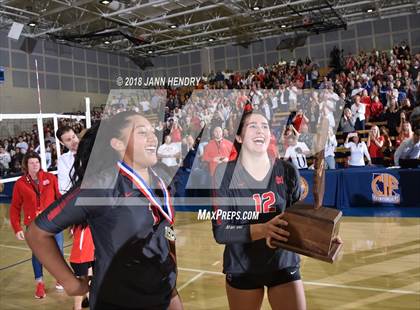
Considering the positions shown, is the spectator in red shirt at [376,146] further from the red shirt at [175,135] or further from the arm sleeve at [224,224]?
the arm sleeve at [224,224]

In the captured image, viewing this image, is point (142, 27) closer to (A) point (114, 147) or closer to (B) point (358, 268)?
(B) point (358, 268)

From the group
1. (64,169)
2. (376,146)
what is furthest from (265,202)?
(376,146)

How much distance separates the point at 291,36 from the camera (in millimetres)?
21375

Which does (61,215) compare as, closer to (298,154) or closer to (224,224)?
(224,224)

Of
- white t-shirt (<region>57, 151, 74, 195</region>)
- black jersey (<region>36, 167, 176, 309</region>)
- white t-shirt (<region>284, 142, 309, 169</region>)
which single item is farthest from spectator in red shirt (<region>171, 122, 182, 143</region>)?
black jersey (<region>36, 167, 176, 309</region>)

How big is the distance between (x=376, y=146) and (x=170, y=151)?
4.04 meters

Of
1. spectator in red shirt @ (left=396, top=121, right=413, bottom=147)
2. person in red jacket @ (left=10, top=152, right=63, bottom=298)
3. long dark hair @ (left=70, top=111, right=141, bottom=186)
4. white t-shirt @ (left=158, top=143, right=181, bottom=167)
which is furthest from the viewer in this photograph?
white t-shirt @ (left=158, top=143, right=181, bottom=167)

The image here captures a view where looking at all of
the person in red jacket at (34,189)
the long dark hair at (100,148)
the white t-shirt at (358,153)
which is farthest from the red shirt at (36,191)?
the white t-shirt at (358,153)

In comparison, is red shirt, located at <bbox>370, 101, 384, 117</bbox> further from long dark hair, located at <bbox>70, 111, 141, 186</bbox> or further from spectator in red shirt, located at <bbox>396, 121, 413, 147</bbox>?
long dark hair, located at <bbox>70, 111, 141, 186</bbox>

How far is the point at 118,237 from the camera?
130 centimetres

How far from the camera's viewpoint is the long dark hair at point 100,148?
4.55ft

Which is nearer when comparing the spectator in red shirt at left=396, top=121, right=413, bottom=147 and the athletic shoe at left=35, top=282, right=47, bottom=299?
the athletic shoe at left=35, top=282, right=47, bottom=299

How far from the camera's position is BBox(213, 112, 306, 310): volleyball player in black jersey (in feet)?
5.86

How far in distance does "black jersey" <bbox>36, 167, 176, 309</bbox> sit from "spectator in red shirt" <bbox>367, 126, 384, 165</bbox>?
23.9ft
